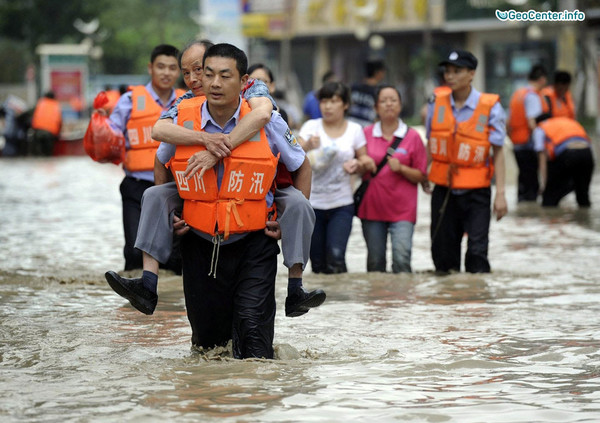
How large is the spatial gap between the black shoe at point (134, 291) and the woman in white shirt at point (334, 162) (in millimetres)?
3784

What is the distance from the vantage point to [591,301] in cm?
873

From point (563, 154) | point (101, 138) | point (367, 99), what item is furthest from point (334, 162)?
point (563, 154)

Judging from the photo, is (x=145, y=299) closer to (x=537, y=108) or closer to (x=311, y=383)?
(x=311, y=383)

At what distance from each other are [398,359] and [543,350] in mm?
895

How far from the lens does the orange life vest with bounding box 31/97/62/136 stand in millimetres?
31812

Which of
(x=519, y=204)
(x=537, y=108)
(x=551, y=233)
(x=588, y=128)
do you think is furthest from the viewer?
(x=588, y=128)

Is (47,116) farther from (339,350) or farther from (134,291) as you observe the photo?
(134,291)

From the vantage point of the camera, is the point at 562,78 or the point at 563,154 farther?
the point at 562,78

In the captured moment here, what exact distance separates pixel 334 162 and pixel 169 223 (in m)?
3.88

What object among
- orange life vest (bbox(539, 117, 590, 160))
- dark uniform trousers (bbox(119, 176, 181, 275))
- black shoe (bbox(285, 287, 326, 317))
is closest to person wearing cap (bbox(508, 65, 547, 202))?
orange life vest (bbox(539, 117, 590, 160))

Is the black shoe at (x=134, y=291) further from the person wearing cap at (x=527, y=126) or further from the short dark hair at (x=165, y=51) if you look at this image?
the person wearing cap at (x=527, y=126)

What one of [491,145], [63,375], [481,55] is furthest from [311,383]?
[481,55]

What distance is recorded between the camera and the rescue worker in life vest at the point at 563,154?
15609mm

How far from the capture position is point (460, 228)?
9.91 m
